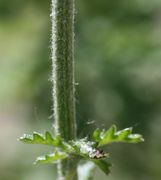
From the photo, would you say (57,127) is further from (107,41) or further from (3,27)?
(3,27)

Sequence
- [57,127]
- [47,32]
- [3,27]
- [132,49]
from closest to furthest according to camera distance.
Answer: [57,127] → [132,49] → [47,32] → [3,27]

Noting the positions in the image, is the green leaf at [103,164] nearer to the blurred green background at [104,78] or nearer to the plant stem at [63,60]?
the plant stem at [63,60]

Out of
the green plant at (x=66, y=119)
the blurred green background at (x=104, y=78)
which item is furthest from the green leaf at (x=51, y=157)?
the blurred green background at (x=104, y=78)

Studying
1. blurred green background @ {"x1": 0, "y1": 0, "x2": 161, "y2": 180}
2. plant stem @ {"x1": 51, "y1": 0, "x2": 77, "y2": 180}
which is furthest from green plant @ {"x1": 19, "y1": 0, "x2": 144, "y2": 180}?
blurred green background @ {"x1": 0, "y1": 0, "x2": 161, "y2": 180}

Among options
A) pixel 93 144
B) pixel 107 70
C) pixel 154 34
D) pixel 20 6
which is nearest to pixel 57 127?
pixel 93 144

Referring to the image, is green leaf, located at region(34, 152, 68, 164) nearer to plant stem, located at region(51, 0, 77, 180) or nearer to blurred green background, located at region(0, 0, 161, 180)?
plant stem, located at region(51, 0, 77, 180)

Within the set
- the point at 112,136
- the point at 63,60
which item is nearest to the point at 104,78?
the point at 112,136

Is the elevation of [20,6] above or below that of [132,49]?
above
